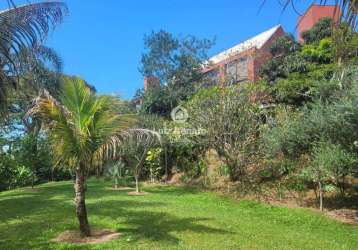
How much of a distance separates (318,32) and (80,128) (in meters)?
19.2

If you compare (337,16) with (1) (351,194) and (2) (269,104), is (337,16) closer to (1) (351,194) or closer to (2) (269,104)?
(1) (351,194)

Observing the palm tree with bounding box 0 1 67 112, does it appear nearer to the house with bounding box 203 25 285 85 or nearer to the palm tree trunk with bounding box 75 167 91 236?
the palm tree trunk with bounding box 75 167 91 236

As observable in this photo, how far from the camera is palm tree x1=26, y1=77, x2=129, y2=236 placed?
7793 mm

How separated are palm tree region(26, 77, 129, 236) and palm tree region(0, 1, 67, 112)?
1.00 metres

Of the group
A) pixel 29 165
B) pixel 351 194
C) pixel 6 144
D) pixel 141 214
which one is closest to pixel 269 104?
pixel 351 194

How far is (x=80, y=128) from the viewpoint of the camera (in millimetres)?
7969

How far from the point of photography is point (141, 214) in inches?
423

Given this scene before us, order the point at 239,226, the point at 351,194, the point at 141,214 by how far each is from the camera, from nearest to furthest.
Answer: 1. the point at 239,226
2. the point at 141,214
3. the point at 351,194

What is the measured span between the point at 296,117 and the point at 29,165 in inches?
563

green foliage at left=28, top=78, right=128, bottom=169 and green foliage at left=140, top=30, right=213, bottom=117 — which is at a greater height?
green foliage at left=140, top=30, right=213, bottom=117

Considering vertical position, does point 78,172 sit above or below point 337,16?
below

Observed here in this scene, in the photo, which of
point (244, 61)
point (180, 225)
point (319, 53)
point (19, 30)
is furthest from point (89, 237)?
point (244, 61)

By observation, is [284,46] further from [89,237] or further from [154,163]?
[89,237]

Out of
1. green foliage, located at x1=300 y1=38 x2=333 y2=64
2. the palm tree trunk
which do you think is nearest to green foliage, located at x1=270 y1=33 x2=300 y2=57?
green foliage, located at x1=300 y1=38 x2=333 y2=64
